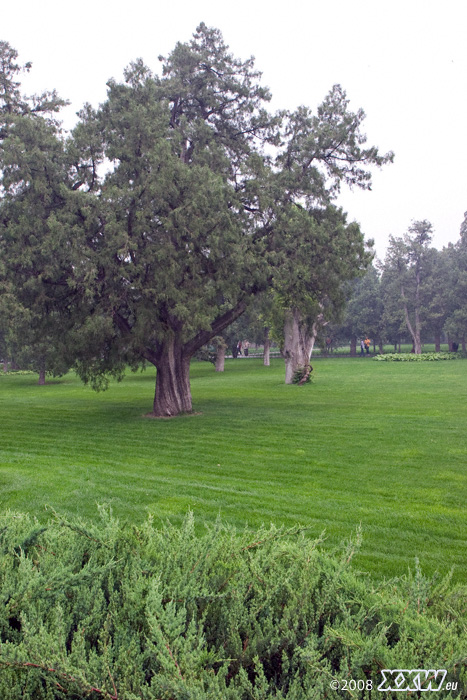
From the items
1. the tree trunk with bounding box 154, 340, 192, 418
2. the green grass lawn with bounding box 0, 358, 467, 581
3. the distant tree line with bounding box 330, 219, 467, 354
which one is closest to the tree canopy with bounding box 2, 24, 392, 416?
the tree trunk with bounding box 154, 340, 192, 418

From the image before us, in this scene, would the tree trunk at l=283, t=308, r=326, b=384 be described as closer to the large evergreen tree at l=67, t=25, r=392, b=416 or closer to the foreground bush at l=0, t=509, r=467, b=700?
the large evergreen tree at l=67, t=25, r=392, b=416

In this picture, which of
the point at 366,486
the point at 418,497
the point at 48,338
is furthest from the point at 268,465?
the point at 48,338

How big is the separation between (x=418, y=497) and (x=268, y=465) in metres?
3.20

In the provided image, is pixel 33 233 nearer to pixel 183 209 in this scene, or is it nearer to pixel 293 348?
pixel 183 209

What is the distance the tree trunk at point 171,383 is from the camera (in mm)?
16734

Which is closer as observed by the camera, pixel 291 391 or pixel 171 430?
pixel 171 430

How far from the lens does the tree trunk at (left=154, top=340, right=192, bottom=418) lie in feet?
54.9

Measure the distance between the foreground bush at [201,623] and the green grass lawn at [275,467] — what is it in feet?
10.0

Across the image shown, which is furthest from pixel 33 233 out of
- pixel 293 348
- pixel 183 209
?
pixel 293 348

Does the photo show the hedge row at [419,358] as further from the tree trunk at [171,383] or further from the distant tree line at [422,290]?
the tree trunk at [171,383]

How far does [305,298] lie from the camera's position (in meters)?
16.7

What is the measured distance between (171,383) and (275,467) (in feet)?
24.6

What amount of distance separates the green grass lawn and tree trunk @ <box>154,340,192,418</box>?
2.30 feet

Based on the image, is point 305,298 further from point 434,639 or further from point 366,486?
point 434,639
